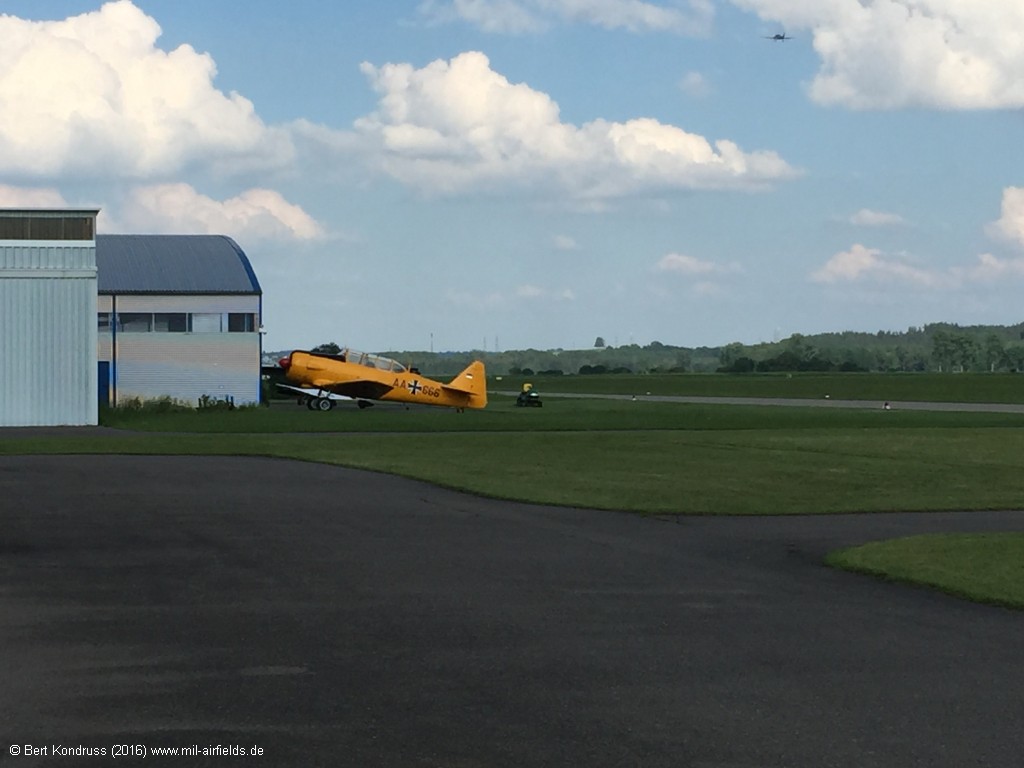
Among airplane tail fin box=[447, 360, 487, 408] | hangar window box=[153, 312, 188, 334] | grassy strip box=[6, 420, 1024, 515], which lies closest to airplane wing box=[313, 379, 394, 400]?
airplane tail fin box=[447, 360, 487, 408]

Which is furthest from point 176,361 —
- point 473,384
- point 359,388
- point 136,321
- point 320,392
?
point 473,384

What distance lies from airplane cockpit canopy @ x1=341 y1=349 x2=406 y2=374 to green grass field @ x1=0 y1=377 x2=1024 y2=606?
4.80m

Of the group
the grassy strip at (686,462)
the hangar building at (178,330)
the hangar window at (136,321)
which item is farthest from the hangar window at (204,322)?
the grassy strip at (686,462)

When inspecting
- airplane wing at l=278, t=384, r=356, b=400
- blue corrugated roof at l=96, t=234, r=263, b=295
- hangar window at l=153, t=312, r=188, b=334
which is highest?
blue corrugated roof at l=96, t=234, r=263, b=295

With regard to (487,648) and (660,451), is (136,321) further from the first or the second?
(487,648)

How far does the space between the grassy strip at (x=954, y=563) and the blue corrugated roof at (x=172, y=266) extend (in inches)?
1730

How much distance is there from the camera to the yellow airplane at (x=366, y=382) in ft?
A: 185

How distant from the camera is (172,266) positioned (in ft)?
190

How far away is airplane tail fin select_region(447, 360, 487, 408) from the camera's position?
189 feet

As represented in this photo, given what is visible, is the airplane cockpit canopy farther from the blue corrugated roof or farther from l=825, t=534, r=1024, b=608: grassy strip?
l=825, t=534, r=1024, b=608: grassy strip

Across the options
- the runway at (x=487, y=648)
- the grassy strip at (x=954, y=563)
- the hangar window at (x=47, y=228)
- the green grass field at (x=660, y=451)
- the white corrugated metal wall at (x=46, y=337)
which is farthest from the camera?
the hangar window at (x=47, y=228)

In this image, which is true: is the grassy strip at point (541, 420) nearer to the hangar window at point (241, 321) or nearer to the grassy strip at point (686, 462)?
the grassy strip at point (686, 462)

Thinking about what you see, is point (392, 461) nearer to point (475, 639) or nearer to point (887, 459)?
point (887, 459)

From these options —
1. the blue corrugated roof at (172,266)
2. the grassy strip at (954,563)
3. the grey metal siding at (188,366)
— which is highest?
the blue corrugated roof at (172,266)
